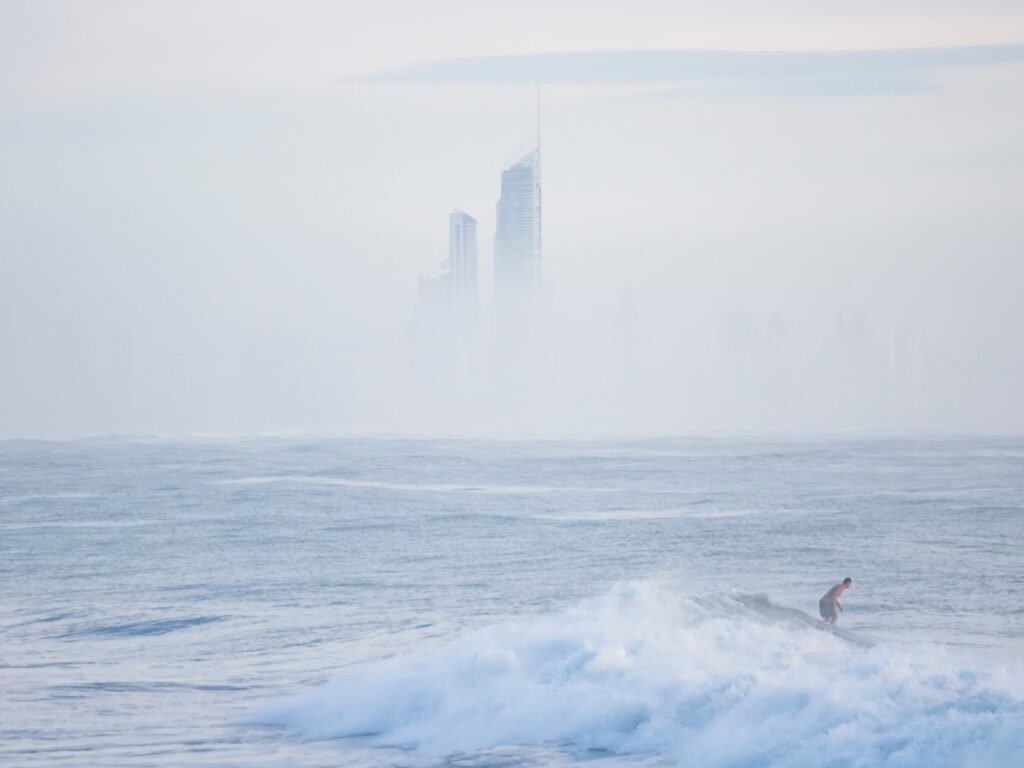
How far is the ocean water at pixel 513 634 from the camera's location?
1980cm

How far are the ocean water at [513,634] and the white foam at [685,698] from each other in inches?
2.0

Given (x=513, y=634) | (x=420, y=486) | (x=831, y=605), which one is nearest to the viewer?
(x=513, y=634)

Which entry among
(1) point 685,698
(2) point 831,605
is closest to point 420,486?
(2) point 831,605

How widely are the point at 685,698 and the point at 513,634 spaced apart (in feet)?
17.4

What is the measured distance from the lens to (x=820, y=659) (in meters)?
23.2

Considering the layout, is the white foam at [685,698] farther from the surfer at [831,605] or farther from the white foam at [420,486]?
the white foam at [420,486]

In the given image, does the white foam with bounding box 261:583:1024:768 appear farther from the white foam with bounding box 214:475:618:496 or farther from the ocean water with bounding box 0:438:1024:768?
the white foam with bounding box 214:475:618:496

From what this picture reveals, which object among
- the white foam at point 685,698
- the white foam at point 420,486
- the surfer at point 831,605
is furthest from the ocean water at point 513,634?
the white foam at point 420,486

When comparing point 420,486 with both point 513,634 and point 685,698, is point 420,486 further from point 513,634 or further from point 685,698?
point 685,698

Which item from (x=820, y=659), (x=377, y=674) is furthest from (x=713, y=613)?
(x=377, y=674)

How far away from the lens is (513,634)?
25828 mm

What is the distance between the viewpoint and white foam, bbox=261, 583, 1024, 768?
18516 millimetres

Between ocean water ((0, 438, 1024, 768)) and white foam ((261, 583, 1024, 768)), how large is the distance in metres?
0.05

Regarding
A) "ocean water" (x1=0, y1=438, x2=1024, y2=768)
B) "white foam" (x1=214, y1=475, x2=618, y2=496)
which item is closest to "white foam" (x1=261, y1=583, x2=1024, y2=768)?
"ocean water" (x1=0, y1=438, x2=1024, y2=768)
